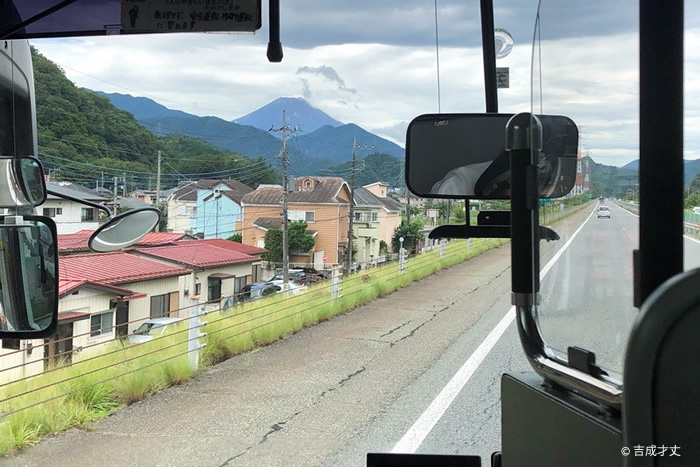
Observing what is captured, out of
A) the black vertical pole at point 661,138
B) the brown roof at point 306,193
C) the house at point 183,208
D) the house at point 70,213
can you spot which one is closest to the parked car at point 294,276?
the brown roof at point 306,193

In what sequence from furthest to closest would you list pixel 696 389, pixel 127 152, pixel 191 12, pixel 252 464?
pixel 127 152, pixel 252 464, pixel 191 12, pixel 696 389

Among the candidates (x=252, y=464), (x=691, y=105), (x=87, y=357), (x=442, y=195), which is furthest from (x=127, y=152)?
(x=691, y=105)

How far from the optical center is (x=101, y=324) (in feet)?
8.83

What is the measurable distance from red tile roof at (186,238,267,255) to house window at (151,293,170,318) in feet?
1.82

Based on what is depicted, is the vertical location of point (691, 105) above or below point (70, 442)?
above

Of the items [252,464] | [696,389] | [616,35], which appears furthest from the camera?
[252,464]

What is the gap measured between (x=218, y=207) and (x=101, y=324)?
925mm

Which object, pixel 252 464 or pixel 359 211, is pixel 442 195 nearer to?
pixel 252 464

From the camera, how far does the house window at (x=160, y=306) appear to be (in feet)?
9.48

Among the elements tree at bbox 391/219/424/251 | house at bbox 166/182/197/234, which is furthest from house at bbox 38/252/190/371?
tree at bbox 391/219/424/251

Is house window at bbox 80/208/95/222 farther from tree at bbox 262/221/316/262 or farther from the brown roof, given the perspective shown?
tree at bbox 262/221/316/262

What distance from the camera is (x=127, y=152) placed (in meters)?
2.74

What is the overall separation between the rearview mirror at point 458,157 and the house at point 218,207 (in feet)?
7.25

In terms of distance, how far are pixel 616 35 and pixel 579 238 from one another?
0.24 meters
